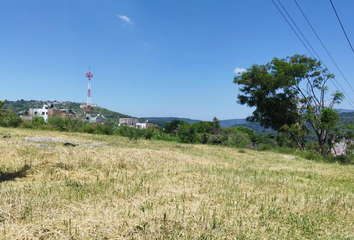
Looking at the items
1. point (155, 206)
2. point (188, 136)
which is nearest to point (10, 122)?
point (188, 136)

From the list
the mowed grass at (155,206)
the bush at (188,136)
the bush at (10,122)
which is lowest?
the mowed grass at (155,206)

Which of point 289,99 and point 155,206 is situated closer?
point 155,206

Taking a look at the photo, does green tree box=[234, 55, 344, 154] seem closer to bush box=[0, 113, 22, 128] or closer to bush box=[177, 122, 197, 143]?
bush box=[177, 122, 197, 143]

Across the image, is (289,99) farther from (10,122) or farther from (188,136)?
(10,122)

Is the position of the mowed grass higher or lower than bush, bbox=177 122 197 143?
lower

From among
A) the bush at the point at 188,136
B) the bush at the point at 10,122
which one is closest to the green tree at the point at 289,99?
the bush at the point at 188,136

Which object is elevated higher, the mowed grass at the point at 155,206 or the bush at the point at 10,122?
the bush at the point at 10,122

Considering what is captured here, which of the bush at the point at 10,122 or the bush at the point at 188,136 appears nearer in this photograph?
the bush at the point at 188,136

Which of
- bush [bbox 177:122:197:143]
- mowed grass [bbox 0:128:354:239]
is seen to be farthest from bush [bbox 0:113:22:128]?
mowed grass [bbox 0:128:354:239]

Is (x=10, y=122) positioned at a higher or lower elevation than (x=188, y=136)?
higher

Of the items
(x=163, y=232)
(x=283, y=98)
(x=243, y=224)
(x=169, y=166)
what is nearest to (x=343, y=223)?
(x=243, y=224)

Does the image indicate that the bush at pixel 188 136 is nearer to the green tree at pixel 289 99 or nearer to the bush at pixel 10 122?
the green tree at pixel 289 99

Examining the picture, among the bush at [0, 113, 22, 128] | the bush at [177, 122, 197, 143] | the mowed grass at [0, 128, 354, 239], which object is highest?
the bush at [0, 113, 22, 128]

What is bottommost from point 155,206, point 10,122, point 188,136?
point 155,206
